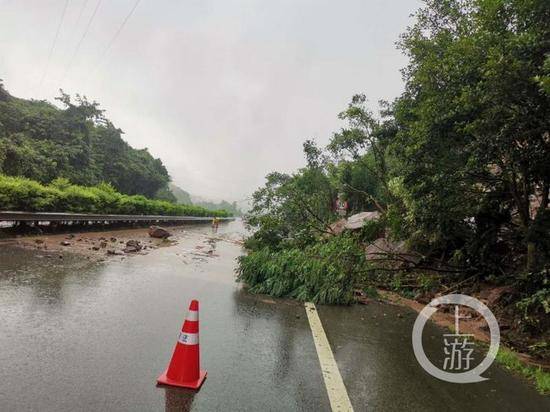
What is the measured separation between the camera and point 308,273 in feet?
28.3

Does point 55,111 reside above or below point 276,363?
above

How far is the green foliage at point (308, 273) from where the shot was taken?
8.24 meters

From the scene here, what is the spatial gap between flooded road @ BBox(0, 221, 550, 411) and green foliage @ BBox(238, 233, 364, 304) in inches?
25.9

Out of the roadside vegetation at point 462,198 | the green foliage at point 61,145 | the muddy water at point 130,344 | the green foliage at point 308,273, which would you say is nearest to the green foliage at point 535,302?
the roadside vegetation at point 462,198

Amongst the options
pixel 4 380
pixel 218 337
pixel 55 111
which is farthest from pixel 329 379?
pixel 55 111

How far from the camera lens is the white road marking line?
11.3 feet

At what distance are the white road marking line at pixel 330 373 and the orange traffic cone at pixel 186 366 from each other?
4.05ft

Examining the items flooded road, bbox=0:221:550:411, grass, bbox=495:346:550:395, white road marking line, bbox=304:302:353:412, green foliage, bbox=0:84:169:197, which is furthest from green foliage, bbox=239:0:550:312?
green foliage, bbox=0:84:169:197

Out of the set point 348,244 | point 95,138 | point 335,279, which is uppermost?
point 95,138

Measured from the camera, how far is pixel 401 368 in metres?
4.57

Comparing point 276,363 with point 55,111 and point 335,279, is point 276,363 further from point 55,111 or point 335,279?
point 55,111

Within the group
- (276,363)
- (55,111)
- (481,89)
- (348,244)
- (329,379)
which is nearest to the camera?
(329,379)

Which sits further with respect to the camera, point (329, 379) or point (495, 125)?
point (495, 125)

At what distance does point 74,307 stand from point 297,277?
4.66 metres
